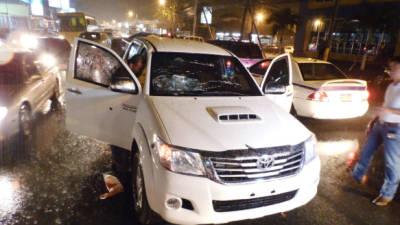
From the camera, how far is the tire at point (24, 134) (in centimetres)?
484

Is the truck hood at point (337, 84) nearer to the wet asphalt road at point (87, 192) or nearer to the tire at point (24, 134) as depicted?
the wet asphalt road at point (87, 192)

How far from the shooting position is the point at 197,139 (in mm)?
2668

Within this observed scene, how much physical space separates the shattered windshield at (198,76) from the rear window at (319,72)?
3139mm

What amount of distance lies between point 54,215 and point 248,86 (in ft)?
9.16

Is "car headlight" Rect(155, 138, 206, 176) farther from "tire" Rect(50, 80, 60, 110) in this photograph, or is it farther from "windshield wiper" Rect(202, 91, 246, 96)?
"tire" Rect(50, 80, 60, 110)

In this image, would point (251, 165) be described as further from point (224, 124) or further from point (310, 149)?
point (310, 149)

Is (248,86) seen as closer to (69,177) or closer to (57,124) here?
(69,177)

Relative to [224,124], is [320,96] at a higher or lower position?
lower

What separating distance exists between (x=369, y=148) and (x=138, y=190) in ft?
9.81

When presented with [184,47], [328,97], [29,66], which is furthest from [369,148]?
[29,66]

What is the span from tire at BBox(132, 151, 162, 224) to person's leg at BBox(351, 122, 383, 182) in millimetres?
2824

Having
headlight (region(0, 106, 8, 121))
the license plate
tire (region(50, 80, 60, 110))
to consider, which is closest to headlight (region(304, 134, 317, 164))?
the license plate

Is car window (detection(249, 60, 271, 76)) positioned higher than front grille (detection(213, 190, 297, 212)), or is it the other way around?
car window (detection(249, 60, 271, 76))

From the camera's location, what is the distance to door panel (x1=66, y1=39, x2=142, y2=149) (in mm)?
3693
